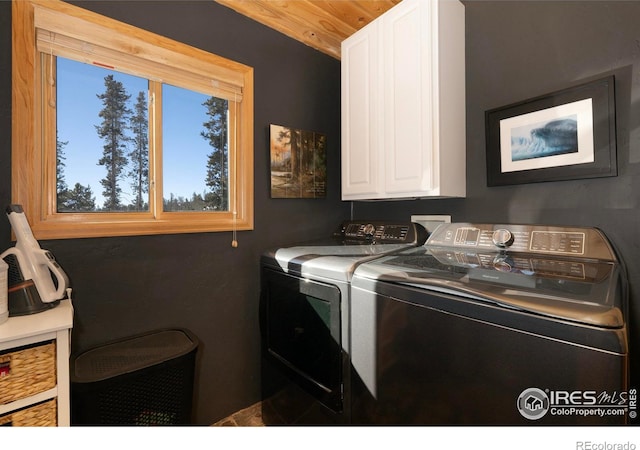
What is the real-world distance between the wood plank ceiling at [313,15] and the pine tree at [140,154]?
2.59ft

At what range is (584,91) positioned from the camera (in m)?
1.34

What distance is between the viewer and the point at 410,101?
1673 mm

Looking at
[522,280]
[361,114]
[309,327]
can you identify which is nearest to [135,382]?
[309,327]

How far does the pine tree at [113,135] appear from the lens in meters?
1.47

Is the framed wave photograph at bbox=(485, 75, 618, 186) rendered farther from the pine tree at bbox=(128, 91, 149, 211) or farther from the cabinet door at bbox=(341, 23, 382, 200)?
the pine tree at bbox=(128, 91, 149, 211)

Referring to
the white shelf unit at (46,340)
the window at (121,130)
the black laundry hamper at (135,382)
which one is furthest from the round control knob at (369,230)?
the white shelf unit at (46,340)

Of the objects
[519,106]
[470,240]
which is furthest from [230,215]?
[519,106]

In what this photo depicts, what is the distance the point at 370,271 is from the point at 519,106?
3.98ft

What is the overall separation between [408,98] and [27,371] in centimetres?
196

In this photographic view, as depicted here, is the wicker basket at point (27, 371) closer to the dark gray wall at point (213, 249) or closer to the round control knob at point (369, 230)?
the dark gray wall at point (213, 249)

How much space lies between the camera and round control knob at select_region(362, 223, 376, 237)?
2.06 meters

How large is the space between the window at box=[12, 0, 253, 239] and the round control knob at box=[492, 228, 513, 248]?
4.47 feet

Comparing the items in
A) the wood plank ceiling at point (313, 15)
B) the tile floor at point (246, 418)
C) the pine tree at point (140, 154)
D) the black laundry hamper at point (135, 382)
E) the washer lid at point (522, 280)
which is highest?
the wood plank ceiling at point (313, 15)
